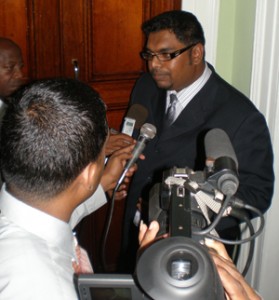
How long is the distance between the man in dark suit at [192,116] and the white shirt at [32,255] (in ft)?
2.85

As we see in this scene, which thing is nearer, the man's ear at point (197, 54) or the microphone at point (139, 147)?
the microphone at point (139, 147)

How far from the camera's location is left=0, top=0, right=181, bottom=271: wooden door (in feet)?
6.23

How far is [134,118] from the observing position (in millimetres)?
1934

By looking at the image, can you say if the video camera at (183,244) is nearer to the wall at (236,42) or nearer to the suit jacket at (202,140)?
the suit jacket at (202,140)

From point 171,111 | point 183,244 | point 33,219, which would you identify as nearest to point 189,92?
point 171,111

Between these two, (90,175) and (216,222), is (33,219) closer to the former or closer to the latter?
(90,175)

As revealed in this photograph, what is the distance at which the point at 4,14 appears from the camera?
1.84m

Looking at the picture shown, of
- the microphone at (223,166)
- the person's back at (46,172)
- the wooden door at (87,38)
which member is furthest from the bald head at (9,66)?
the microphone at (223,166)

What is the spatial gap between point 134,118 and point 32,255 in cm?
113

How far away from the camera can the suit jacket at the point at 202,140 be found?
1665 millimetres

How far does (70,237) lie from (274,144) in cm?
117

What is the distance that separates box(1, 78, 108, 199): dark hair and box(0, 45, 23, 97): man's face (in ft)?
2.89

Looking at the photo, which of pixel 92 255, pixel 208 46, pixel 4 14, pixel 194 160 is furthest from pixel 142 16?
pixel 92 255

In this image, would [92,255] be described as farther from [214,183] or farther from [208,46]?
[214,183]
